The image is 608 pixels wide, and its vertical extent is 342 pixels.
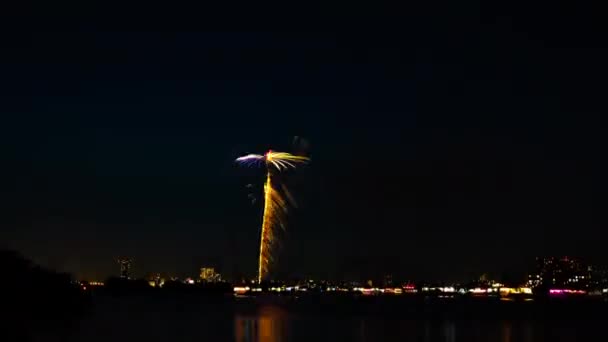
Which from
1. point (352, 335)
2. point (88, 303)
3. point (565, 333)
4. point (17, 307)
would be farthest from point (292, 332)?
point (88, 303)

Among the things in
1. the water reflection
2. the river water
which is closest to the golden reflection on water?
the river water

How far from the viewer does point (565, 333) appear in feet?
264

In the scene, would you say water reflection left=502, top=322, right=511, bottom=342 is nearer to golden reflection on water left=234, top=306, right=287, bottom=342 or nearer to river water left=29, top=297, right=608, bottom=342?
river water left=29, top=297, right=608, bottom=342

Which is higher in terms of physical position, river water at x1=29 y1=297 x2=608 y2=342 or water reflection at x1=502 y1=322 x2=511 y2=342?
river water at x1=29 y1=297 x2=608 y2=342

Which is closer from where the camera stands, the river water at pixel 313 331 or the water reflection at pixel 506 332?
the river water at pixel 313 331

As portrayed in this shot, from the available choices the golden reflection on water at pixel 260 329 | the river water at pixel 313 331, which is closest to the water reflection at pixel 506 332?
the river water at pixel 313 331

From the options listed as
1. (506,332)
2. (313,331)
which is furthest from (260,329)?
(506,332)

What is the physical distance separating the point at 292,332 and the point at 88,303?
34.7 meters

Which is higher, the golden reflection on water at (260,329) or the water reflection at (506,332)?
the golden reflection on water at (260,329)

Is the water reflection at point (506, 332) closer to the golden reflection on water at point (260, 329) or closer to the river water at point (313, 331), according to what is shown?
the river water at point (313, 331)

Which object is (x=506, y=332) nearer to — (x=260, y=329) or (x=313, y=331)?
(x=313, y=331)

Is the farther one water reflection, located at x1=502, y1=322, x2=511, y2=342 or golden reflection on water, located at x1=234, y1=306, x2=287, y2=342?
water reflection, located at x1=502, y1=322, x2=511, y2=342

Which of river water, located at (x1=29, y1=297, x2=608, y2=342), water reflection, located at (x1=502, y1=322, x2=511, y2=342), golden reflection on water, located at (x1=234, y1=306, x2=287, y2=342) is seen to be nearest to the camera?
river water, located at (x1=29, y1=297, x2=608, y2=342)

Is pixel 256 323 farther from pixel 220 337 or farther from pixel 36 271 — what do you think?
pixel 36 271
